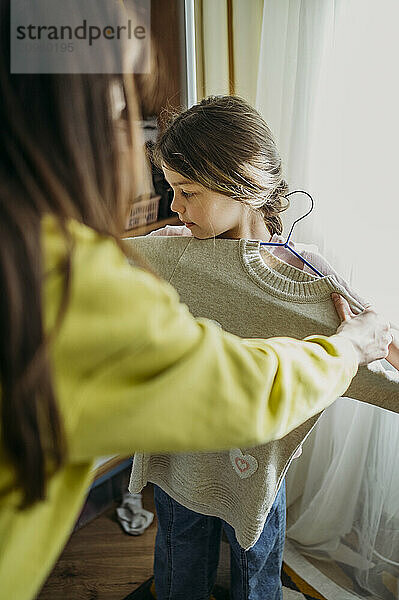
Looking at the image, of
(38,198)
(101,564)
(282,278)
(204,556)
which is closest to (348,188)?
(282,278)

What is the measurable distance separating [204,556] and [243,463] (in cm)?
38

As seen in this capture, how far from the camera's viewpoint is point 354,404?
153 cm

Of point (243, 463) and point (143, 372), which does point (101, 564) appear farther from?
point (143, 372)

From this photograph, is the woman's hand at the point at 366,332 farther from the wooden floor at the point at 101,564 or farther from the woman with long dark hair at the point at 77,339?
the wooden floor at the point at 101,564

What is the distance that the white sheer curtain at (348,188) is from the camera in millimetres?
1294

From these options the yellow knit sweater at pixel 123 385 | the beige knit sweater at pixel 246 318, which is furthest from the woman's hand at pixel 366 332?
the yellow knit sweater at pixel 123 385

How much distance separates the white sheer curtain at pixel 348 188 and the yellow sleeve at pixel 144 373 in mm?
846

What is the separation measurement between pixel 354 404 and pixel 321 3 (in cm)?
97

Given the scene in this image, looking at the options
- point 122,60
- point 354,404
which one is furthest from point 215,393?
point 354,404

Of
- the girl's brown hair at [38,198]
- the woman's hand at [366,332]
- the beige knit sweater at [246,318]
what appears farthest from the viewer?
the beige knit sweater at [246,318]

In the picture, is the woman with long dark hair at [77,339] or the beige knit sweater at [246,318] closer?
the woman with long dark hair at [77,339]

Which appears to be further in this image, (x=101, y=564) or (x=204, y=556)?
(x=101, y=564)

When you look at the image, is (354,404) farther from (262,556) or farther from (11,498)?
(11,498)

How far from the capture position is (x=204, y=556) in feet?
4.48
